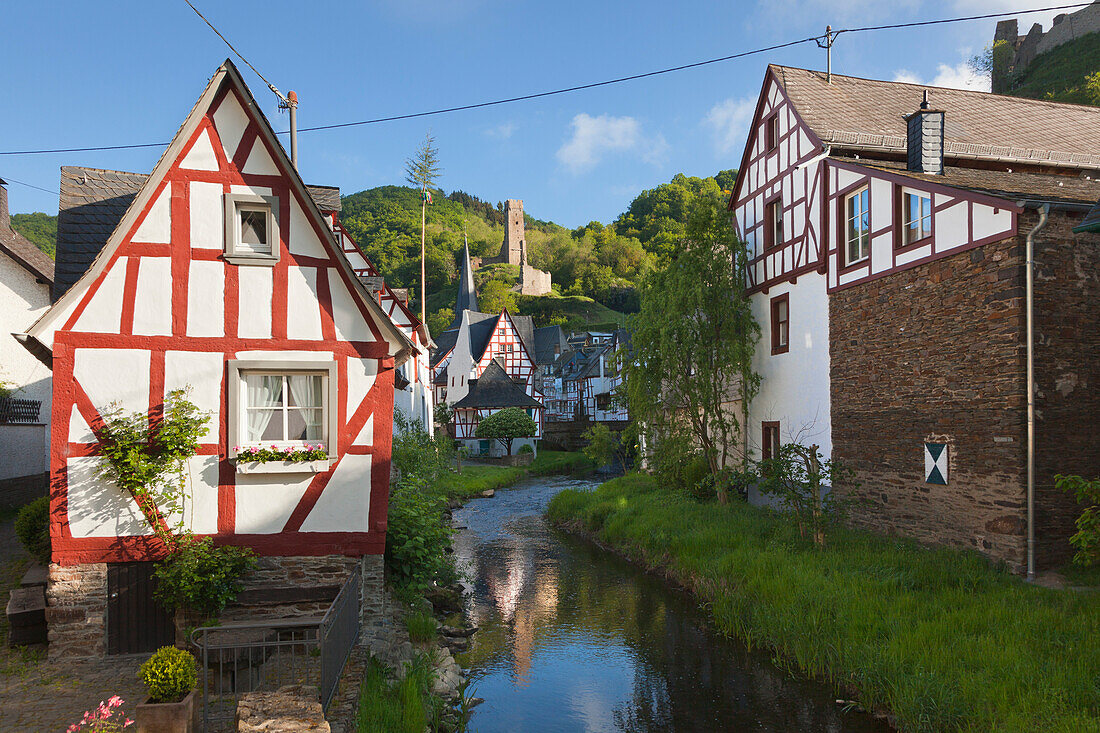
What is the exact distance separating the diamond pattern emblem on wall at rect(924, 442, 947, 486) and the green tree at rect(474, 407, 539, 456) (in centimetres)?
2931

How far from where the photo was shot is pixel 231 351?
8438mm

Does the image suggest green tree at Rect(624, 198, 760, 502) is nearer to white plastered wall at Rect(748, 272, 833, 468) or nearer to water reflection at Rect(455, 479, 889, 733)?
white plastered wall at Rect(748, 272, 833, 468)

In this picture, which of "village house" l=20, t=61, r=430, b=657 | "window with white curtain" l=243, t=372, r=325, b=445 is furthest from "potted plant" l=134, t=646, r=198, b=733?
"window with white curtain" l=243, t=372, r=325, b=445

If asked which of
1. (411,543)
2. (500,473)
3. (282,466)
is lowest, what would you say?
(500,473)

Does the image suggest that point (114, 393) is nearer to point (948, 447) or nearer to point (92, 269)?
point (92, 269)

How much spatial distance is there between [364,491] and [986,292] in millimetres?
10215

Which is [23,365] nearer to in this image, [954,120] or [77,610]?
[77,610]

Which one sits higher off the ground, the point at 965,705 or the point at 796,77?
the point at 796,77

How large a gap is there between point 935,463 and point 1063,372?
2.51m

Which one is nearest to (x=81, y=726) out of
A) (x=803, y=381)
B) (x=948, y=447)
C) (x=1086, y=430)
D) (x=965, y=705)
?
(x=965, y=705)

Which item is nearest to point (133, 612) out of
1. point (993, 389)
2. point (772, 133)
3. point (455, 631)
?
point (455, 631)

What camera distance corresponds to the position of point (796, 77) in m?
18.1

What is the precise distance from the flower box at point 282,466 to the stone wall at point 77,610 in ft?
6.76

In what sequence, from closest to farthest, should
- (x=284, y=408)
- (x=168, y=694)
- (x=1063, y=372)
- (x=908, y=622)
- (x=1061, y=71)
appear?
(x=168, y=694)
(x=284, y=408)
(x=908, y=622)
(x=1063, y=372)
(x=1061, y=71)
